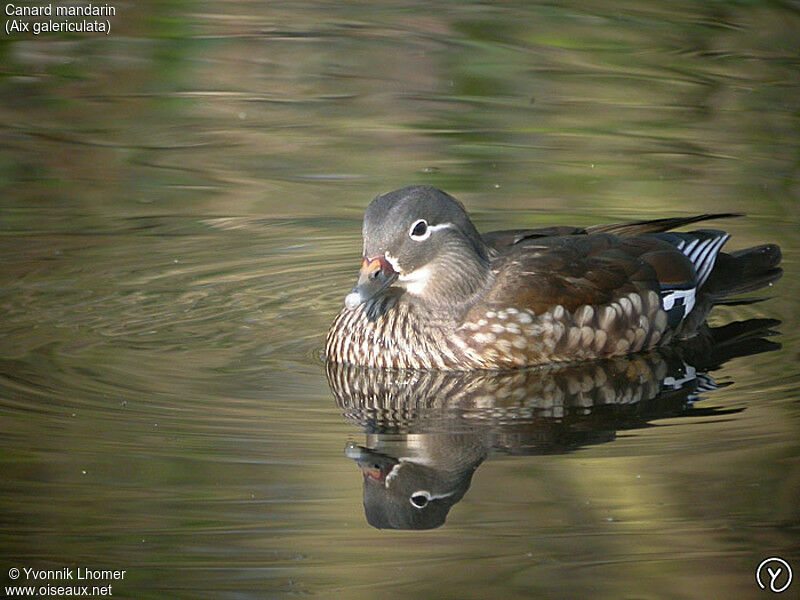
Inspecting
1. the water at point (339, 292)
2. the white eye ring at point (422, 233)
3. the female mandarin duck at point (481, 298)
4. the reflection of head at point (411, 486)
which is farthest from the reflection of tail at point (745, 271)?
the reflection of head at point (411, 486)

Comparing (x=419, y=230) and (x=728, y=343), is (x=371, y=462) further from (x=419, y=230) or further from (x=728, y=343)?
(x=728, y=343)

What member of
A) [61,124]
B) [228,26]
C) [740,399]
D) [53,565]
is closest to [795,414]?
[740,399]

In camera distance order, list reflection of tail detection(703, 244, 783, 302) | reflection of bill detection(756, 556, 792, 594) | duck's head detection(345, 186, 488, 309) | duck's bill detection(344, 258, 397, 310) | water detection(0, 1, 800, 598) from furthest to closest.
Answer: reflection of tail detection(703, 244, 783, 302) < duck's head detection(345, 186, 488, 309) < duck's bill detection(344, 258, 397, 310) < water detection(0, 1, 800, 598) < reflection of bill detection(756, 556, 792, 594)

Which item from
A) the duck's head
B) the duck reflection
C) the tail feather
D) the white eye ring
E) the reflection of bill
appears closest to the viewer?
the reflection of bill

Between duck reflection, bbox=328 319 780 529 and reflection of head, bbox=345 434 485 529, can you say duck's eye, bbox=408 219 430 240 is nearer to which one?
duck reflection, bbox=328 319 780 529

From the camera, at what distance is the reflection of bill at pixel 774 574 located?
20.6ft

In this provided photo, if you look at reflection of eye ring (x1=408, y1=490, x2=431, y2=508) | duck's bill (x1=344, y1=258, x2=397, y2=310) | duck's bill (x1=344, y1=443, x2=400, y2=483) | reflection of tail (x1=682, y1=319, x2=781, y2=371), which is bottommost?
reflection of tail (x1=682, y1=319, x2=781, y2=371)

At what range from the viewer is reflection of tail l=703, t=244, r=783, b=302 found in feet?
31.9

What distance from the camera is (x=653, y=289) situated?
9.23 metres

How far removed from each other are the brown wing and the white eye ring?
20.1 inches

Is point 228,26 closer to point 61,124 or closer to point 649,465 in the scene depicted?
point 61,124

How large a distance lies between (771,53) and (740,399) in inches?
309

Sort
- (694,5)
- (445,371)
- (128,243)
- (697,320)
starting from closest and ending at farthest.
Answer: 1. (445,371)
2. (697,320)
3. (128,243)
4. (694,5)

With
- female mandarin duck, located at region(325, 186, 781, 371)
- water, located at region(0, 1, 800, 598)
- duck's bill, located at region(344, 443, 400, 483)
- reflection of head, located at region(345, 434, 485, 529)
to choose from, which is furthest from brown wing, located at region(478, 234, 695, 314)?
duck's bill, located at region(344, 443, 400, 483)
